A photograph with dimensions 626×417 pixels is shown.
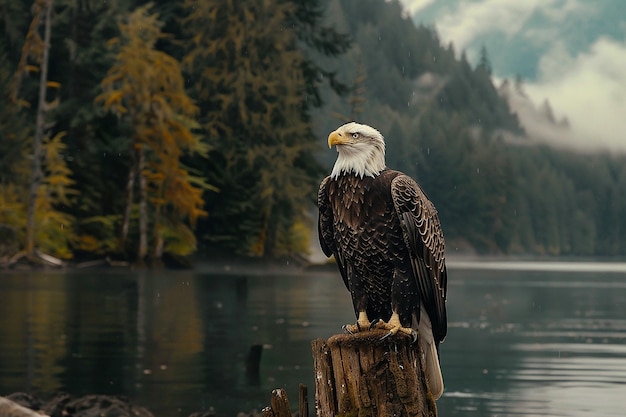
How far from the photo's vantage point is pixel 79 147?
209 ft

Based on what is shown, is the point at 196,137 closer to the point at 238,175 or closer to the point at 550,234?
the point at 238,175

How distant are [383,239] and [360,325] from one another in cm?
61

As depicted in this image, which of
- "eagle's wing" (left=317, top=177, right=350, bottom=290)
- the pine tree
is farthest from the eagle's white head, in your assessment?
the pine tree

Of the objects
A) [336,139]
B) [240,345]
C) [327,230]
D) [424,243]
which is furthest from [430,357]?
[240,345]

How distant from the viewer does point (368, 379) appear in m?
8.12

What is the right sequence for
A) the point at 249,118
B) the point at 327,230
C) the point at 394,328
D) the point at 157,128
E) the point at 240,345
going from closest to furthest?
the point at 394,328 → the point at 327,230 → the point at 240,345 → the point at 157,128 → the point at 249,118

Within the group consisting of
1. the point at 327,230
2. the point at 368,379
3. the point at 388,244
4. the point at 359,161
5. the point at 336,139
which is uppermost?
the point at 336,139

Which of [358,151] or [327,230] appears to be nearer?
[358,151]

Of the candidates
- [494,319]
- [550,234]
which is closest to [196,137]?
[494,319]

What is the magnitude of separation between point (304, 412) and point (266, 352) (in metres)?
17.8

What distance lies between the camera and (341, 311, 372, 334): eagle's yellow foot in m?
8.67

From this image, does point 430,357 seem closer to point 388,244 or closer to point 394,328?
point 394,328

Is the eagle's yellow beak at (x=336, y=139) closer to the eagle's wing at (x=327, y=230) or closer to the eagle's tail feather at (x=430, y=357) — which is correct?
the eagle's wing at (x=327, y=230)

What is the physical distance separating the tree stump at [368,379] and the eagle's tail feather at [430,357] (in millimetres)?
190
